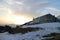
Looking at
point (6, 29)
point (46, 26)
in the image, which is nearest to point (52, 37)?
point (46, 26)

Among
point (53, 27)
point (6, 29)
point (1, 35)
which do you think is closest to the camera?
point (1, 35)

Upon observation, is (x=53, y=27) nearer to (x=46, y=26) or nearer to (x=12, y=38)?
(x=46, y=26)

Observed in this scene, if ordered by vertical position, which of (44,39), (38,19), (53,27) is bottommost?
(44,39)

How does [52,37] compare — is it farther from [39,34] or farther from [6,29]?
[6,29]

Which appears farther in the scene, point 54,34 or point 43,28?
point 43,28

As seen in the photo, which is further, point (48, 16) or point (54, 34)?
point (48, 16)

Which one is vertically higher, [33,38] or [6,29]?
[6,29]

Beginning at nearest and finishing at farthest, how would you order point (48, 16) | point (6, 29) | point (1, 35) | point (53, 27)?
1. point (1, 35)
2. point (53, 27)
3. point (6, 29)
4. point (48, 16)

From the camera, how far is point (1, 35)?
37.4ft

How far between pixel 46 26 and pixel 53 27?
68 cm

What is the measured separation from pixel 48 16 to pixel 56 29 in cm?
341

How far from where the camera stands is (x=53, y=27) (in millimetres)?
12195

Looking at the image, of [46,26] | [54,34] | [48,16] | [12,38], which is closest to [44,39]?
[54,34]

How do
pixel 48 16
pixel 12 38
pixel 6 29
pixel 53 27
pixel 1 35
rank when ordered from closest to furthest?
pixel 12 38 < pixel 1 35 < pixel 53 27 < pixel 6 29 < pixel 48 16
